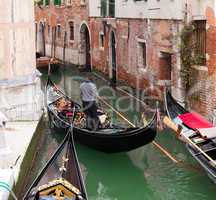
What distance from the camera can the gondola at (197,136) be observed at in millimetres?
4150

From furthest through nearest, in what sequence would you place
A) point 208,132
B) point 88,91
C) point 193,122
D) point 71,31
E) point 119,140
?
point 71,31
point 88,91
point 193,122
point 119,140
point 208,132

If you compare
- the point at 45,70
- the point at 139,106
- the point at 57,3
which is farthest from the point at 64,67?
the point at 139,106

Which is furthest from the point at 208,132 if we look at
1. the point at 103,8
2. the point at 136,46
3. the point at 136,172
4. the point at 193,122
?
the point at 103,8

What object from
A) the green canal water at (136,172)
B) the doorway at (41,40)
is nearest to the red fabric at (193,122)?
the green canal water at (136,172)

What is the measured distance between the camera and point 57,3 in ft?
48.5

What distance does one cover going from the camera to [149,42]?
808cm

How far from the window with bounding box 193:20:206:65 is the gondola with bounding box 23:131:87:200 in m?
2.71

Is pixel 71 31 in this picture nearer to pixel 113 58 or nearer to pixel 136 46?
pixel 113 58

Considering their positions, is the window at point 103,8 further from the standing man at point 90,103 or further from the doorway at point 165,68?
the standing man at point 90,103

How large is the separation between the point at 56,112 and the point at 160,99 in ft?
6.65

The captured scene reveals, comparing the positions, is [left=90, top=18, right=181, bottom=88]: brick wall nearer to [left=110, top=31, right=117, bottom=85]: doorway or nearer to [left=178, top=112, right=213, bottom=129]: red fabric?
[left=110, top=31, right=117, bottom=85]: doorway

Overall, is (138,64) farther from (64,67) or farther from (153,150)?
(64,67)

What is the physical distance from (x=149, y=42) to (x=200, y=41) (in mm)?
1830

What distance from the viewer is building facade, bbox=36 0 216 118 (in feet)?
20.4
